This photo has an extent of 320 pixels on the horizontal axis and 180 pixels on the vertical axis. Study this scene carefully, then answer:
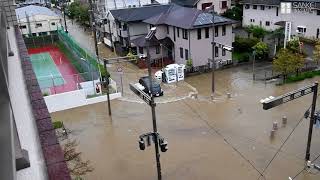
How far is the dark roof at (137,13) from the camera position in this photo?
31.3 meters

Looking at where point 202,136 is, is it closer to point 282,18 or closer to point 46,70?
point 46,70

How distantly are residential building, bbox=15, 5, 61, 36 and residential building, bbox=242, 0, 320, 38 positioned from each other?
69.1 feet

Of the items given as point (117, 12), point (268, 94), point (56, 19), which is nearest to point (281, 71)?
point (268, 94)

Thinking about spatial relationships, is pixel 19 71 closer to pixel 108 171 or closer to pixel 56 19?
pixel 108 171

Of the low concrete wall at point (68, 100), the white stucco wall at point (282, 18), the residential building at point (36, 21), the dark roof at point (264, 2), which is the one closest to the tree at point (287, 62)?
the white stucco wall at point (282, 18)

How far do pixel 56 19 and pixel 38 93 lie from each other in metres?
39.4

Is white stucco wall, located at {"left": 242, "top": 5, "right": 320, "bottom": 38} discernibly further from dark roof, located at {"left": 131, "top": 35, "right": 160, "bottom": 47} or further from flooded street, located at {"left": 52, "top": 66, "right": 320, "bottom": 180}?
dark roof, located at {"left": 131, "top": 35, "right": 160, "bottom": 47}

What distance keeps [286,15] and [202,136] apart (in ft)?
67.8

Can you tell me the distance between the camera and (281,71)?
74.6 feet

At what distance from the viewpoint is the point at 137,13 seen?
105 ft

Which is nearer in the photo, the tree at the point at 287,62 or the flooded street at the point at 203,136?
the flooded street at the point at 203,136

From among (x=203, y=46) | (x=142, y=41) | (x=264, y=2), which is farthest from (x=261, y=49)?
(x=264, y=2)

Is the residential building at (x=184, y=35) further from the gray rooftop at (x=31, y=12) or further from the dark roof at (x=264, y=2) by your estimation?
the gray rooftop at (x=31, y=12)

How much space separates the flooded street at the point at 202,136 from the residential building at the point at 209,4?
1845cm
